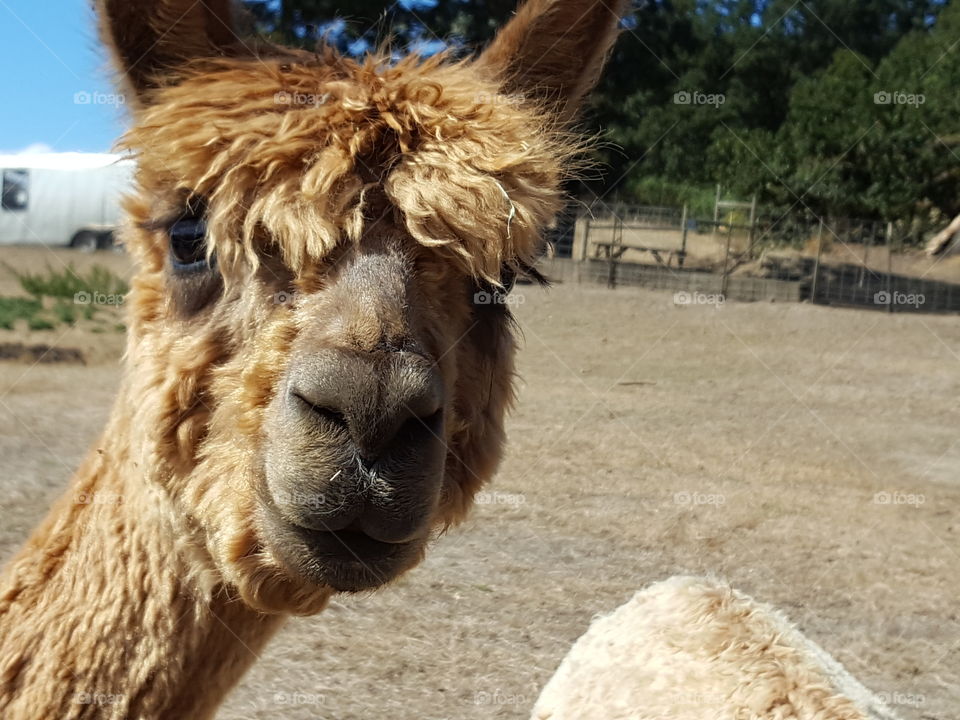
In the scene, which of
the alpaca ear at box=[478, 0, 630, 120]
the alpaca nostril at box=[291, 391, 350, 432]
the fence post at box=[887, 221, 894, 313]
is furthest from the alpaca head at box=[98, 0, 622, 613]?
the fence post at box=[887, 221, 894, 313]

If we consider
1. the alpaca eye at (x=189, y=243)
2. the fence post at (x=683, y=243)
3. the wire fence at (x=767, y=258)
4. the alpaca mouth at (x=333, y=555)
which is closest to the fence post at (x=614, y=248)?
the wire fence at (x=767, y=258)

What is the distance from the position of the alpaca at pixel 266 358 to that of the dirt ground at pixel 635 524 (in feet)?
8.23

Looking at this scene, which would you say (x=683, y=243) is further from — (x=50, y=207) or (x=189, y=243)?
(x=189, y=243)

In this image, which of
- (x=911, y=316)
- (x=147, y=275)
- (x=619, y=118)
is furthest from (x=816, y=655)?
(x=619, y=118)

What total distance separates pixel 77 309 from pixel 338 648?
1304 cm

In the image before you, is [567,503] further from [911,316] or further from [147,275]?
[911,316]

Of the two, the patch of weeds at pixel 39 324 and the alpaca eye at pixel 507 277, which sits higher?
the alpaca eye at pixel 507 277

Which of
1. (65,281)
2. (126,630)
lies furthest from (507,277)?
(65,281)

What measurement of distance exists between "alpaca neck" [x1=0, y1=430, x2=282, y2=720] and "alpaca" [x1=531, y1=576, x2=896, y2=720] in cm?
141

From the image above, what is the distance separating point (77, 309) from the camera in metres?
16.2

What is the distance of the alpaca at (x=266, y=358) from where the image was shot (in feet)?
6.17

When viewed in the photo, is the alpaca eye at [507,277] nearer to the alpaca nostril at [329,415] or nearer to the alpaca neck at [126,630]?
the alpaca nostril at [329,415]

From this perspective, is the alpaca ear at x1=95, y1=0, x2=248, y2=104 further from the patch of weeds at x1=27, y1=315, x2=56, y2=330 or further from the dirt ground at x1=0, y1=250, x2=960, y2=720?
the patch of weeds at x1=27, y1=315, x2=56, y2=330

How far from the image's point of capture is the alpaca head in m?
1.86
